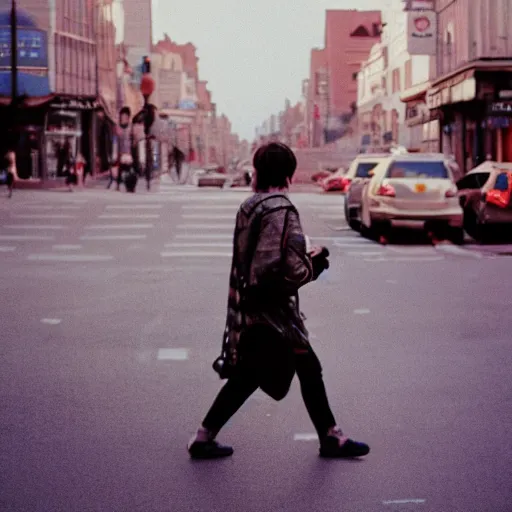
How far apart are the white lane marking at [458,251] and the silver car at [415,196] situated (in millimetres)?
1082

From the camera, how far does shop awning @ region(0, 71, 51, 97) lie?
202 ft

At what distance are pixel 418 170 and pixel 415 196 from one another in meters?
1.12

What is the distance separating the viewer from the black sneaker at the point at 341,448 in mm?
5859

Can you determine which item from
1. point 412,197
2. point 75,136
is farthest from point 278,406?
point 75,136

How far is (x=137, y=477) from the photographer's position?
5484 mm

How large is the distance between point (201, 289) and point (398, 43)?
7144 centimetres

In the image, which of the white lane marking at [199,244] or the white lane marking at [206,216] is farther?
the white lane marking at [206,216]

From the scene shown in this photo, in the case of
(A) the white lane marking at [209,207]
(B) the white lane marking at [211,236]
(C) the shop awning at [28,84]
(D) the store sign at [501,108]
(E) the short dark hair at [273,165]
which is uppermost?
(C) the shop awning at [28,84]

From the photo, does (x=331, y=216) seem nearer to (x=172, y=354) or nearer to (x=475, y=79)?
(x=475, y=79)

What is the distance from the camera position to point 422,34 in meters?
53.6

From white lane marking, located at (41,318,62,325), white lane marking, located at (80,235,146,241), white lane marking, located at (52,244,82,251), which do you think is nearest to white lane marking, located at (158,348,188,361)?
white lane marking, located at (41,318,62,325)

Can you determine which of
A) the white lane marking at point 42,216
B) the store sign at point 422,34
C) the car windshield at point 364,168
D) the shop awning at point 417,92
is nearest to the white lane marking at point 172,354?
the white lane marking at point 42,216

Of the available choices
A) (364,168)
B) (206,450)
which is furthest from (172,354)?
(364,168)

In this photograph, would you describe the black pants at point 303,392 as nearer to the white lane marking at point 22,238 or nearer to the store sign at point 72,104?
the white lane marking at point 22,238
